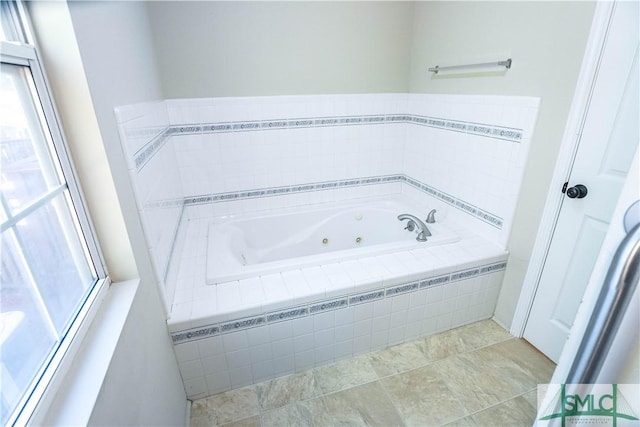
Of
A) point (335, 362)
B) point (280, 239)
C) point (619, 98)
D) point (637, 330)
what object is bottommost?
point (335, 362)

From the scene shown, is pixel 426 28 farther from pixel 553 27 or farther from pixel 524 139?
pixel 524 139

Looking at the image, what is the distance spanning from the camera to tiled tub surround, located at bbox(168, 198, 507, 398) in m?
1.37

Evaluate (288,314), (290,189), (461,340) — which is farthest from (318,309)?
(290,189)

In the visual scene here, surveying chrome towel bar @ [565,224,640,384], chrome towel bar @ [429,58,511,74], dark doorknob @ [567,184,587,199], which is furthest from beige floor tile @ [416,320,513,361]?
chrome towel bar @ [429,58,511,74]

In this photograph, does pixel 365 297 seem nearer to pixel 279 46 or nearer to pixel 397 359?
pixel 397 359

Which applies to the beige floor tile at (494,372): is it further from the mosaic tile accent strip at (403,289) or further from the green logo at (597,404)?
the green logo at (597,404)

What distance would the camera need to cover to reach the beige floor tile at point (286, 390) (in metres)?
1.45

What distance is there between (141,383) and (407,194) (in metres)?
2.23

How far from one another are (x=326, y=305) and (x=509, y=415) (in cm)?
92

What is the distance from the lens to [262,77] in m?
2.09

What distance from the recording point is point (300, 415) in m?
1.38

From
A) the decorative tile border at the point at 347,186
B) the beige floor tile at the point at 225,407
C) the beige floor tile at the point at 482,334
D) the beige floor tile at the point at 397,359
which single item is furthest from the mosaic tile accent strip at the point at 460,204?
the beige floor tile at the point at 225,407

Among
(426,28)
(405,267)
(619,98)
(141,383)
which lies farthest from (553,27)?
(141,383)

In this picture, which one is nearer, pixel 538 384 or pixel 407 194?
pixel 538 384
